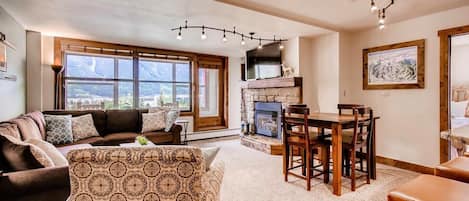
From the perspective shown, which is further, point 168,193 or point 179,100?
point 179,100

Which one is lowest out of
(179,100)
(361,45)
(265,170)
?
(265,170)

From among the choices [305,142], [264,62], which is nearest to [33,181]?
[305,142]

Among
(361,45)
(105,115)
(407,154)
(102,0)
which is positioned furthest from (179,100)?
(407,154)

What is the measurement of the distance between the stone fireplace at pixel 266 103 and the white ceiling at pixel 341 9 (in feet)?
4.32

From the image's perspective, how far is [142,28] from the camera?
13.7 feet

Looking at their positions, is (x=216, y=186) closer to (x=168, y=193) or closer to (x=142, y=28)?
(x=168, y=193)

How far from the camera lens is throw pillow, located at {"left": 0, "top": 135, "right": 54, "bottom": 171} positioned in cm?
180

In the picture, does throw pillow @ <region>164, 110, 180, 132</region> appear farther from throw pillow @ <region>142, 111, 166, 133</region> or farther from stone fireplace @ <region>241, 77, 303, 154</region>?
stone fireplace @ <region>241, 77, 303, 154</region>

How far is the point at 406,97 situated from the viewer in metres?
3.86

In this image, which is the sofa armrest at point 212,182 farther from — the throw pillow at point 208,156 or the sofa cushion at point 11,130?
the sofa cushion at point 11,130

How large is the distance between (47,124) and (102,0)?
211 cm

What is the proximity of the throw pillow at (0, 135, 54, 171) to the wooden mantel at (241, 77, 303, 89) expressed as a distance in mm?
3841

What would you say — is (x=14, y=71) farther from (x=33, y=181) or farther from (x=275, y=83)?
(x=275, y=83)

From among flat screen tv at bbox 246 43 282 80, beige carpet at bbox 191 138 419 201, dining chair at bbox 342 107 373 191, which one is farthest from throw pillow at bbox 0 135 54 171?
flat screen tv at bbox 246 43 282 80
